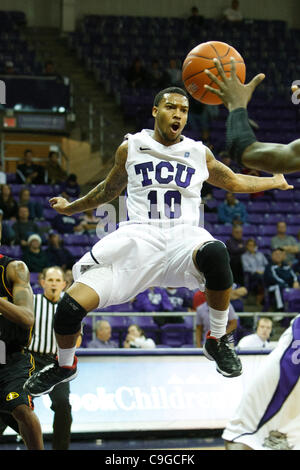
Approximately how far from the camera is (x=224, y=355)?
17.1 feet

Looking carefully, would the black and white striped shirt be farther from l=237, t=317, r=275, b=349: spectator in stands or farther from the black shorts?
l=237, t=317, r=275, b=349: spectator in stands

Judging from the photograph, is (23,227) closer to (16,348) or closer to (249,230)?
(249,230)

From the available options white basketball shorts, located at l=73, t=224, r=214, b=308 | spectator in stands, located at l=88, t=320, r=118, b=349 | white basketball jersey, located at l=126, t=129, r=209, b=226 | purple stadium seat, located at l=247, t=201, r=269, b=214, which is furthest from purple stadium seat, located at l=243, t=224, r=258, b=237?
white basketball shorts, located at l=73, t=224, r=214, b=308

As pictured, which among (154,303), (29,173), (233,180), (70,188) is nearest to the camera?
(233,180)

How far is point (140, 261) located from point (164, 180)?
588mm

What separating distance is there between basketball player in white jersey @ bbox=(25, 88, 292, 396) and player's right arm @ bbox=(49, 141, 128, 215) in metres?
0.03

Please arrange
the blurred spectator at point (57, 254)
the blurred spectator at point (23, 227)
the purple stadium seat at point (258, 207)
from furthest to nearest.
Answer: the purple stadium seat at point (258, 207) → the blurred spectator at point (23, 227) → the blurred spectator at point (57, 254)

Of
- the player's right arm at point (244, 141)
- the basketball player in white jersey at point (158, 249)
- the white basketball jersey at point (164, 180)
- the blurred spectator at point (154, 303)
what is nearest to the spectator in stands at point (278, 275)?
the blurred spectator at point (154, 303)

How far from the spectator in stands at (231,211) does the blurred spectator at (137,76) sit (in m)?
5.27

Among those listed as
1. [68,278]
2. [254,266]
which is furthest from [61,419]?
[254,266]

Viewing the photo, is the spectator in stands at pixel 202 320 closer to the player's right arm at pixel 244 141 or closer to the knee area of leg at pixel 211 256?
the knee area of leg at pixel 211 256

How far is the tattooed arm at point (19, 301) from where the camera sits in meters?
5.66

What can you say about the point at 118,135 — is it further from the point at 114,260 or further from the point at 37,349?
the point at 114,260

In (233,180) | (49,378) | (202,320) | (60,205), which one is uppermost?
(233,180)
